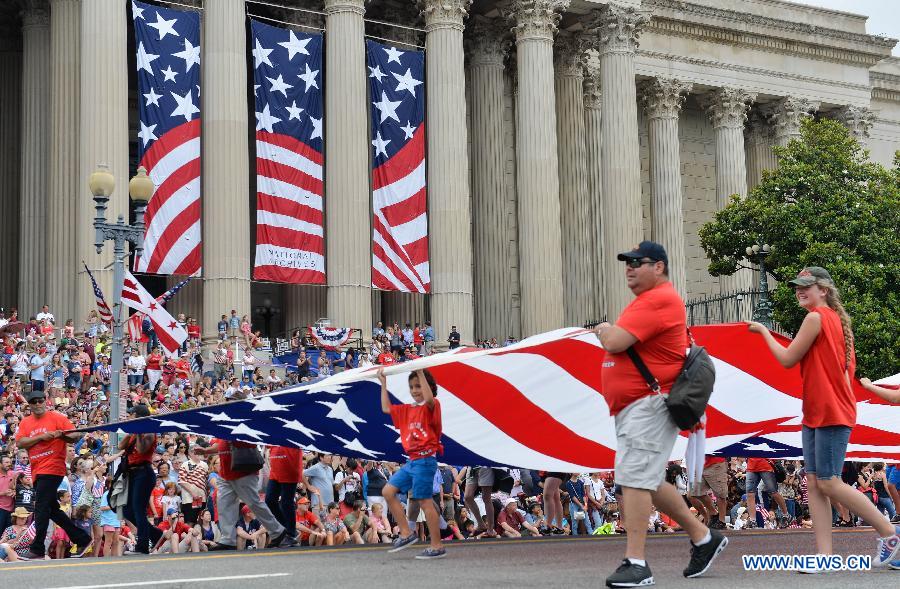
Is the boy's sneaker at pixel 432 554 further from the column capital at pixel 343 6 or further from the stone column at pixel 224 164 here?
the column capital at pixel 343 6

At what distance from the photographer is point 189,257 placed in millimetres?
34312

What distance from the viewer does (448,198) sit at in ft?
129

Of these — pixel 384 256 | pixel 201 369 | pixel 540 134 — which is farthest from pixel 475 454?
pixel 540 134

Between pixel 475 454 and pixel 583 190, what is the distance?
35044mm

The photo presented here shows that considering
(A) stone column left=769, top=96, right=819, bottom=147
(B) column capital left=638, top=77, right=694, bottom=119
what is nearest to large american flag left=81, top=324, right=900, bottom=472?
(B) column capital left=638, top=77, right=694, bottom=119

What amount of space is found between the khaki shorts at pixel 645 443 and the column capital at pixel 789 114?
48599 millimetres

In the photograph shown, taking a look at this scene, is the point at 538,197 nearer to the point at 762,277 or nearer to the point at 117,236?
the point at 762,277

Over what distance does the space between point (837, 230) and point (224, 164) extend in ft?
59.2

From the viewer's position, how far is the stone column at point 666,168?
5031 cm

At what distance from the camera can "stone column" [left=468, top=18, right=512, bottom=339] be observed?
44625 mm

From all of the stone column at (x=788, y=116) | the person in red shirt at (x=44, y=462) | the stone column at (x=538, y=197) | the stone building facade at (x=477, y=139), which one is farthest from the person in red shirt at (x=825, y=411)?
the stone column at (x=788, y=116)

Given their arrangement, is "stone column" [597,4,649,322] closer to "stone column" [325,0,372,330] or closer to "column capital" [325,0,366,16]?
"stone column" [325,0,372,330]

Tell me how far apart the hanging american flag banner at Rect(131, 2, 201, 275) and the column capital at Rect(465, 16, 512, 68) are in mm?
12764

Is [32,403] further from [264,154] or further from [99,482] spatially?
[264,154]
